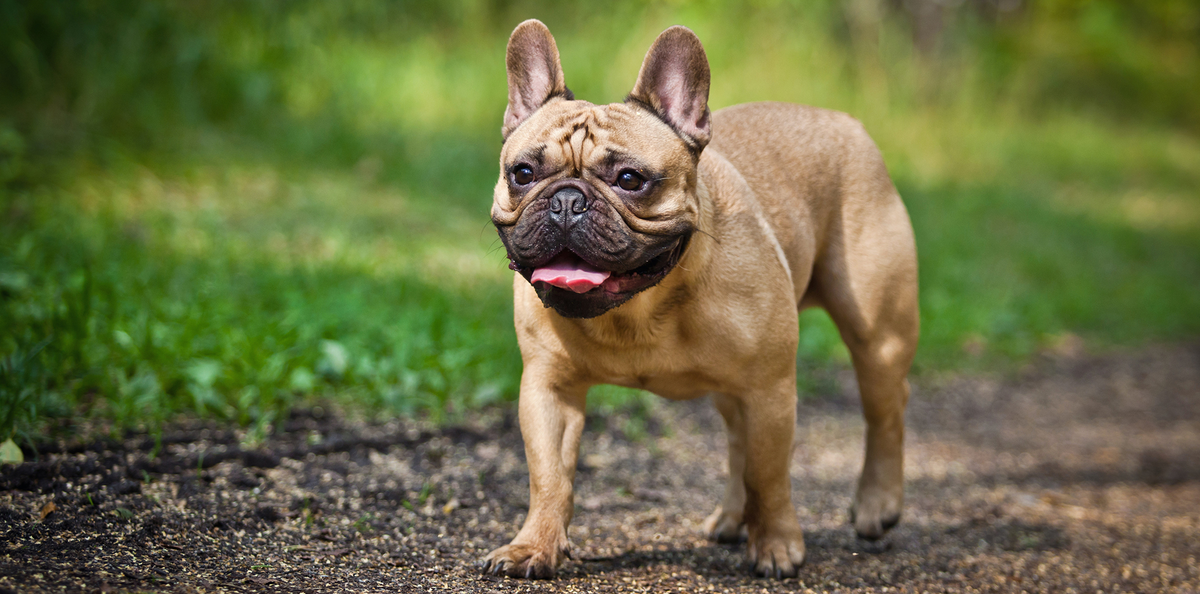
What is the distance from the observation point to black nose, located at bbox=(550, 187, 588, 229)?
265 cm

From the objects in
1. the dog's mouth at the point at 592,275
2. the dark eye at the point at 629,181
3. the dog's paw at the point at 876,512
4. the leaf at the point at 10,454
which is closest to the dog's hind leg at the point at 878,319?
the dog's paw at the point at 876,512

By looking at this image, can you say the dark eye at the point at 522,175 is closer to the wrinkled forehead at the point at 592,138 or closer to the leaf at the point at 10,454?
the wrinkled forehead at the point at 592,138

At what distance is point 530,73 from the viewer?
3205 mm

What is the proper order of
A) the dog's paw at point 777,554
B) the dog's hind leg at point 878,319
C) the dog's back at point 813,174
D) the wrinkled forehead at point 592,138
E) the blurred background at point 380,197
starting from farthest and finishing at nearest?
1. the blurred background at point 380,197
2. the dog's hind leg at point 878,319
3. the dog's back at point 813,174
4. the dog's paw at point 777,554
5. the wrinkled forehead at point 592,138

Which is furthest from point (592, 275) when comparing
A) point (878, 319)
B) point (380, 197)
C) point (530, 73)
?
point (380, 197)

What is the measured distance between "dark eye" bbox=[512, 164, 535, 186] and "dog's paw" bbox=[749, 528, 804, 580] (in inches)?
57.8

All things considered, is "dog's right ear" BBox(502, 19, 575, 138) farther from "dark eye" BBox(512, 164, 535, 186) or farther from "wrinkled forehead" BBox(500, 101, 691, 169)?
"dark eye" BBox(512, 164, 535, 186)

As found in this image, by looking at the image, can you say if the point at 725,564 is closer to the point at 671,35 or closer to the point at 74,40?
the point at 671,35

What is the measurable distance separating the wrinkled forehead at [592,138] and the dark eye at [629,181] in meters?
0.04

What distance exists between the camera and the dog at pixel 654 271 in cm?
274

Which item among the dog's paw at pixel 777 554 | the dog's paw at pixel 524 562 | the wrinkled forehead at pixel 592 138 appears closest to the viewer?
the wrinkled forehead at pixel 592 138

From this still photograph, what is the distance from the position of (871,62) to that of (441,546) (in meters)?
10.0

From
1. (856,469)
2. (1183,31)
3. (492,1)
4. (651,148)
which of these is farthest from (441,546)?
(1183,31)

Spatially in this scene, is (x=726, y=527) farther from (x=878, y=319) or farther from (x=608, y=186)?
(x=608, y=186)
